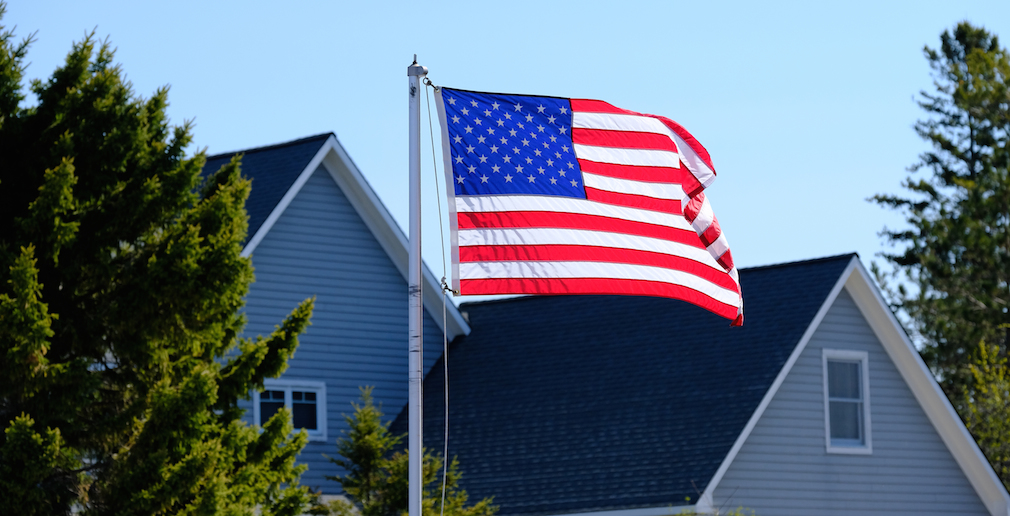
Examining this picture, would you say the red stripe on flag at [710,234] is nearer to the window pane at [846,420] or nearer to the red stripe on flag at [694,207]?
the red stripe on flag at [694,207]

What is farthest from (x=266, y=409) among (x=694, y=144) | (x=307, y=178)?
(x=694, y=144)

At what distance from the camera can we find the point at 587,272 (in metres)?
10.6

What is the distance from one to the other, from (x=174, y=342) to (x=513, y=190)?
4.67 metres

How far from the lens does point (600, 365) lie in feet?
74.8

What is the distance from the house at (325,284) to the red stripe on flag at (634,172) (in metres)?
11.3

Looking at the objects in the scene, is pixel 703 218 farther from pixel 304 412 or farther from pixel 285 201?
pixel 304 412

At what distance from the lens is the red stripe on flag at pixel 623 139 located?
1123 cm

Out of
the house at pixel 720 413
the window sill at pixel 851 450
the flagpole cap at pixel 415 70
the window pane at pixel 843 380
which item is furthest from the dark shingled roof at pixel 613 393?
the flagpole cap at pixel 415 70

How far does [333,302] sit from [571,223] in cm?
1301

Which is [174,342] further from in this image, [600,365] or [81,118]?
[600,365]

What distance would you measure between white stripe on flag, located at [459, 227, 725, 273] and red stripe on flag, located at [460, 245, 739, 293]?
31 millimetres

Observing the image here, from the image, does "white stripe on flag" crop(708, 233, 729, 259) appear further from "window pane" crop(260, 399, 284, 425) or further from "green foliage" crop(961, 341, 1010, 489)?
"green foliage" crop(961, 341, 1010, 489)

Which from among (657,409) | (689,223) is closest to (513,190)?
(689,223)

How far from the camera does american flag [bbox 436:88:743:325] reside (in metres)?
10.4
